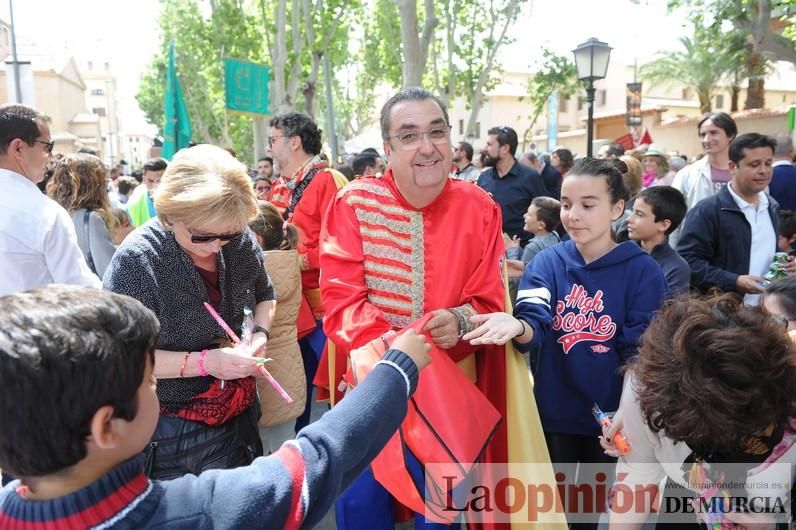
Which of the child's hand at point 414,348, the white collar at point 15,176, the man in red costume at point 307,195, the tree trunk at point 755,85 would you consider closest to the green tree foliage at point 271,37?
the man in red costume at point 307,195

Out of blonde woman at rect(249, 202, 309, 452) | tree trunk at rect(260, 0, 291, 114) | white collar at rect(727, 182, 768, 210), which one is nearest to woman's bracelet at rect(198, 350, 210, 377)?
blonde woman at rect(249, 202, 309, 452)

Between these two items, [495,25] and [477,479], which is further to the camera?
[495,25]

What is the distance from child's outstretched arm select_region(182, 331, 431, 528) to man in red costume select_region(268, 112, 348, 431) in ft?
7.86

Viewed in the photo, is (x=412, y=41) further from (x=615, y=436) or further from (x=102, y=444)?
(x=102, y=444)

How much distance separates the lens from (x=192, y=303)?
2.22 m

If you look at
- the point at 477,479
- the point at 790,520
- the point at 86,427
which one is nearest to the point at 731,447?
the point at 790,520

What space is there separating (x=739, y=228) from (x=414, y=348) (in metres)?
3.41

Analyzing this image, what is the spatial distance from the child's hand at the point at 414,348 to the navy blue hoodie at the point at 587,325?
1.04 meters

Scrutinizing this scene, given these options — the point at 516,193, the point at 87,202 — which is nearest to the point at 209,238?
the point at 87,202

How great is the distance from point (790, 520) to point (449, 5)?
790 inches

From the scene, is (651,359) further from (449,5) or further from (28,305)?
(449,5)

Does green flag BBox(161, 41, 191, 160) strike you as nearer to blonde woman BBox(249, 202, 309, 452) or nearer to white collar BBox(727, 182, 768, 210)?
blonde woman BBox(249, 202, 309, 452)

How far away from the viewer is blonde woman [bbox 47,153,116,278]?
402 centimetres

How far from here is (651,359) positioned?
5.99 feet
